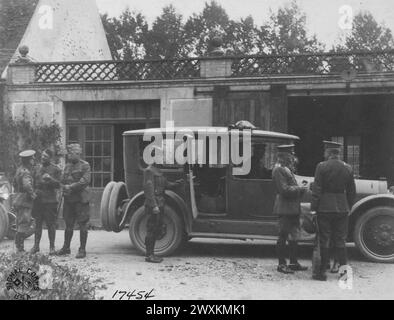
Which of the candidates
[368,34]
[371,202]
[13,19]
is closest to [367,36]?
[368,34]

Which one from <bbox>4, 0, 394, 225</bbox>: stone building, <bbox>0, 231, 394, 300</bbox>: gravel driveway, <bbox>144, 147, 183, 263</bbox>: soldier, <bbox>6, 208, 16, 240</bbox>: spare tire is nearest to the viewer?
A: <bbox>0, 231, 394, 300</bbox>: gravel driveway

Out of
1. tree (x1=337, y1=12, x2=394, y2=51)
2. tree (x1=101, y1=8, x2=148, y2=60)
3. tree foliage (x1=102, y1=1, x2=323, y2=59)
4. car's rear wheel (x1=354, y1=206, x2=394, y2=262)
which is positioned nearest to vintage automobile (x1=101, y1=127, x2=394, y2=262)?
car's rear wheel (x1=354, y1=206, x2=394, y2=262)

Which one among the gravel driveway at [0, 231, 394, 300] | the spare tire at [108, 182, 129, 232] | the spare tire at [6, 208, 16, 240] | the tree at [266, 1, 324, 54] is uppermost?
the tree at [266, 1, 324, 54]

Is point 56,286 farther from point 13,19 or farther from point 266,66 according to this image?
point 13,19

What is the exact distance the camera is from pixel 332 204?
650 centimetres

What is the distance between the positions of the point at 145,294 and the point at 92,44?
14.4 metres

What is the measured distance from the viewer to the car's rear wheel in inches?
290

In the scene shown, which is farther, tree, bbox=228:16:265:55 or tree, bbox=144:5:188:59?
tree, bbox=228:16:265:55

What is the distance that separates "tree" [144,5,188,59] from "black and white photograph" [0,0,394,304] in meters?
13.2

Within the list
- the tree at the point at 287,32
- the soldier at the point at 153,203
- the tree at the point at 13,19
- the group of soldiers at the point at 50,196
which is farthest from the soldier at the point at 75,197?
the tree at the point at 287,32

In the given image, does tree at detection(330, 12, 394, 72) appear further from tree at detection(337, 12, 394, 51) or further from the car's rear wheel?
the car's rear wheel

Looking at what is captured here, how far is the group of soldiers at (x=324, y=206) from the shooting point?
650 centimetres

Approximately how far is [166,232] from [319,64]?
6.49m

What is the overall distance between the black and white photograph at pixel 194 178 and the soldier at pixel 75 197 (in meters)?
0.02
